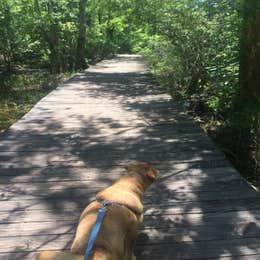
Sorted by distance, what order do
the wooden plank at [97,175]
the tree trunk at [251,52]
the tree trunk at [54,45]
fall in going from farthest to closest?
the tree trunk at [54,45] → the tree trunk at [251,52] → the wooden plank at [97,175]

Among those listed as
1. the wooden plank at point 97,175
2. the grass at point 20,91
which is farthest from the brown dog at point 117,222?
the grass at point 20,91

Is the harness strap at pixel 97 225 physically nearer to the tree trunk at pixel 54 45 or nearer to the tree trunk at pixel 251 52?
the tree trunk at pixel 251 52

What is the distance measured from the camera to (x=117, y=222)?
2.36 m

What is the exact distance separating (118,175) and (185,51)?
5.57 metres

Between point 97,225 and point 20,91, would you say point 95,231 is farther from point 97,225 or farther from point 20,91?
point 20,91

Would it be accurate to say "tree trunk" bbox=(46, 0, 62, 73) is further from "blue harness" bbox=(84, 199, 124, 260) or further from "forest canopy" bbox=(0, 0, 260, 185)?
"blue harness" bbox=(84, 199, 124, 260)

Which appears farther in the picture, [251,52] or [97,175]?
[251,52]

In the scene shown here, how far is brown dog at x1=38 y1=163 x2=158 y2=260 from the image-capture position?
2.03 metres

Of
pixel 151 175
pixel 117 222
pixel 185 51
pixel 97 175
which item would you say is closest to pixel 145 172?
pixel 151 175

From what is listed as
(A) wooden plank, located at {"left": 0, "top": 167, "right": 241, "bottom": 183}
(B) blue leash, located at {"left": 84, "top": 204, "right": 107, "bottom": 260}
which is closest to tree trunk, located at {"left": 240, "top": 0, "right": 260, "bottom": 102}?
(A) wooden plank, located at {"left": 0, "top": 167, "right": 241, "bottom": 183}

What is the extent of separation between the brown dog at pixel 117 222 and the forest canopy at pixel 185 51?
2.22 meters

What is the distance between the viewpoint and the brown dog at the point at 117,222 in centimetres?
203

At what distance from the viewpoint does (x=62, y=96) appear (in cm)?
846

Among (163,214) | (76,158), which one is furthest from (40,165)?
(163,214)
